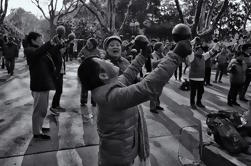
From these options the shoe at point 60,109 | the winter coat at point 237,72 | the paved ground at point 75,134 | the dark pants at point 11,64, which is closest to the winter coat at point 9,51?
the dark pants at point 11,64

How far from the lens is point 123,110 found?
202 cm

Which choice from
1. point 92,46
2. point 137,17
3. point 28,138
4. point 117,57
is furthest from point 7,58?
point 137,17

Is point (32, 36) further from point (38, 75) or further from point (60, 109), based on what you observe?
point (60, 109)

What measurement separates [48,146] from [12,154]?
0.59 m

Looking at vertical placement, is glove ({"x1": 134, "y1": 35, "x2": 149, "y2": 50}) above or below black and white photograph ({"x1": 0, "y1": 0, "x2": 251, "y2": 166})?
above

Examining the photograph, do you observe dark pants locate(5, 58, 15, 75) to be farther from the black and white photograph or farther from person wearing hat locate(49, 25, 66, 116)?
person wearing hat locate(49, 25, 66, 116)

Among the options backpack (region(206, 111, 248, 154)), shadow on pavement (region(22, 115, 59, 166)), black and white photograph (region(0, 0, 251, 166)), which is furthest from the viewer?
shadow on pavement (region(22, 115, 59, 166))

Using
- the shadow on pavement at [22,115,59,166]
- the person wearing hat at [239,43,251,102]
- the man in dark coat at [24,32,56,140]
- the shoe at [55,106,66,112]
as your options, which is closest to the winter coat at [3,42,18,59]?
the shoe at [55,106,66,112]

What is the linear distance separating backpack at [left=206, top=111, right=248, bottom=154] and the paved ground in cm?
41

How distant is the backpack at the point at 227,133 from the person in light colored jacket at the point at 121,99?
1.24 meters

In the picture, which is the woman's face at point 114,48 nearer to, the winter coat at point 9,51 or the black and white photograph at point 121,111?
the black and white photograph at point 121,111

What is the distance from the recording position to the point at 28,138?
5.08 m

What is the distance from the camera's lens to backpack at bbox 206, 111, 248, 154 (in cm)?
309

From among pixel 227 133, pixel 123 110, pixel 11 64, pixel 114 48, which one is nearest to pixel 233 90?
pixel 227 133
